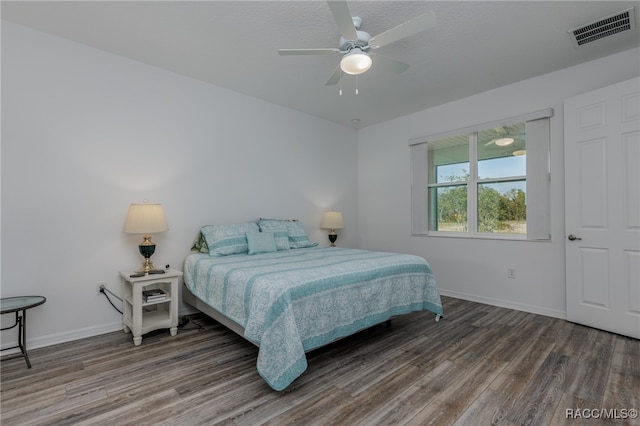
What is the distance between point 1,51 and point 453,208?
16.3 ft

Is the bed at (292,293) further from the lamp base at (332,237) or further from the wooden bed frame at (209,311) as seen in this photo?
the lamp base at (332,237)

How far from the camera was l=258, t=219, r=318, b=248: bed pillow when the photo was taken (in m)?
3.84

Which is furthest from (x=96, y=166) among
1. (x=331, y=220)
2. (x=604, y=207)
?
(x=604, y=207)

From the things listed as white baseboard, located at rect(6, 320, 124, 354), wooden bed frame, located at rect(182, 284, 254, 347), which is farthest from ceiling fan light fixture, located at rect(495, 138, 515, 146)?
white baseboard, located at rect(6, 320, 124, 354)

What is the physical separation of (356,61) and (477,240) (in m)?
2.85

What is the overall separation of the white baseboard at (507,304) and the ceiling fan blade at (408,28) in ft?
9.40

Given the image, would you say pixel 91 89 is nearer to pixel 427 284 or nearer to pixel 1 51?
pixel 1 51

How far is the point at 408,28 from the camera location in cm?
202

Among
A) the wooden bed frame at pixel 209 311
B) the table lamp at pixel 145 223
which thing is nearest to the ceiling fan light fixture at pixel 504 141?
the wooden bed frame at pixel 209 311

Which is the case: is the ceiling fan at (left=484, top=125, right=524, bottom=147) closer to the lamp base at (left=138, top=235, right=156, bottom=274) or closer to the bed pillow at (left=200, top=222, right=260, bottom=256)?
the bed pillow at (left=200, top=222, right=260, bottom=256)

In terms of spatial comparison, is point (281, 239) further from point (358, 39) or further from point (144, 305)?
point (358, 39)

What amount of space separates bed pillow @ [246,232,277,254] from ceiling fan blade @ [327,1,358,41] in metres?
2.21

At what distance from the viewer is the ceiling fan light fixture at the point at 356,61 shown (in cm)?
224

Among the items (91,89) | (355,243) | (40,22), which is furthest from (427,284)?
(40,22)
